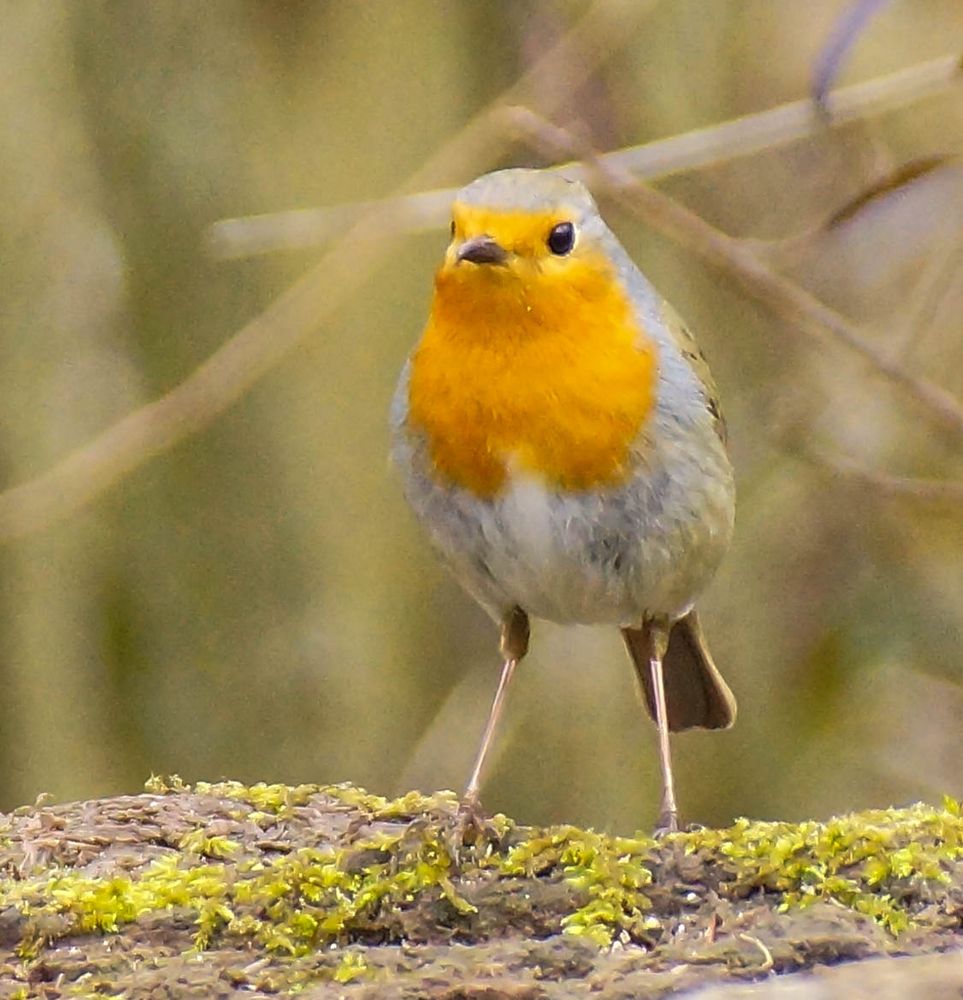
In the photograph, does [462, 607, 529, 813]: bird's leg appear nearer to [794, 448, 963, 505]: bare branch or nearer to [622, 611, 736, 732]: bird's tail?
[622, 611, 736, 732]: bird's tail

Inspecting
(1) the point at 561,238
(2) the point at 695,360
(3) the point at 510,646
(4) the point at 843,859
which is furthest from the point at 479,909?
(2) the point at 695,360

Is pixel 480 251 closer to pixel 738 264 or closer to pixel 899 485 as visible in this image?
pixel 738 264

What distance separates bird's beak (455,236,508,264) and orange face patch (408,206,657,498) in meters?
0.02

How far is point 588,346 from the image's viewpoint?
9.21 ft

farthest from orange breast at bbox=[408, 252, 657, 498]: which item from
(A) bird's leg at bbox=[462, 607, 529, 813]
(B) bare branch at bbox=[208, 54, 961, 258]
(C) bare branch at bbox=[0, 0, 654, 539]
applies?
(C) bare branch at bbox=[0, 0, 654, 539]

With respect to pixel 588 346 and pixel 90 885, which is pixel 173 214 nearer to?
pixel 588 346

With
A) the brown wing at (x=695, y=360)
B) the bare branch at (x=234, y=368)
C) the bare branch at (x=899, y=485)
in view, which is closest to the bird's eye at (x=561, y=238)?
the brown wing at (x=695, y=360)

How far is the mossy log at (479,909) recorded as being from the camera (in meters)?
1.99

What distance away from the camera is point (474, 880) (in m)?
2.29

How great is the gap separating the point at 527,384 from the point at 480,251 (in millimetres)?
221

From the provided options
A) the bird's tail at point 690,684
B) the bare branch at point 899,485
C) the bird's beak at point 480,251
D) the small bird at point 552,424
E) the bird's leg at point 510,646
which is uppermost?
the bird's beak at point 480,251

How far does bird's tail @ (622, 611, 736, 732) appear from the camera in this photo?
3670 mm

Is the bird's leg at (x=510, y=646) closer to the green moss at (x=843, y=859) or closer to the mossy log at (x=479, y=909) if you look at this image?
the mossy log at (x=479, y=909)

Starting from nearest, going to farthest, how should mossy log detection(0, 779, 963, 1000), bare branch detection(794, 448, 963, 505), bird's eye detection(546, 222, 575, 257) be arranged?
mossy log detection(0, 779, 963, 1000)
bird's eye detection(546, 222, 575, 257)
bare branch detection(794, 448, 963, 505)
